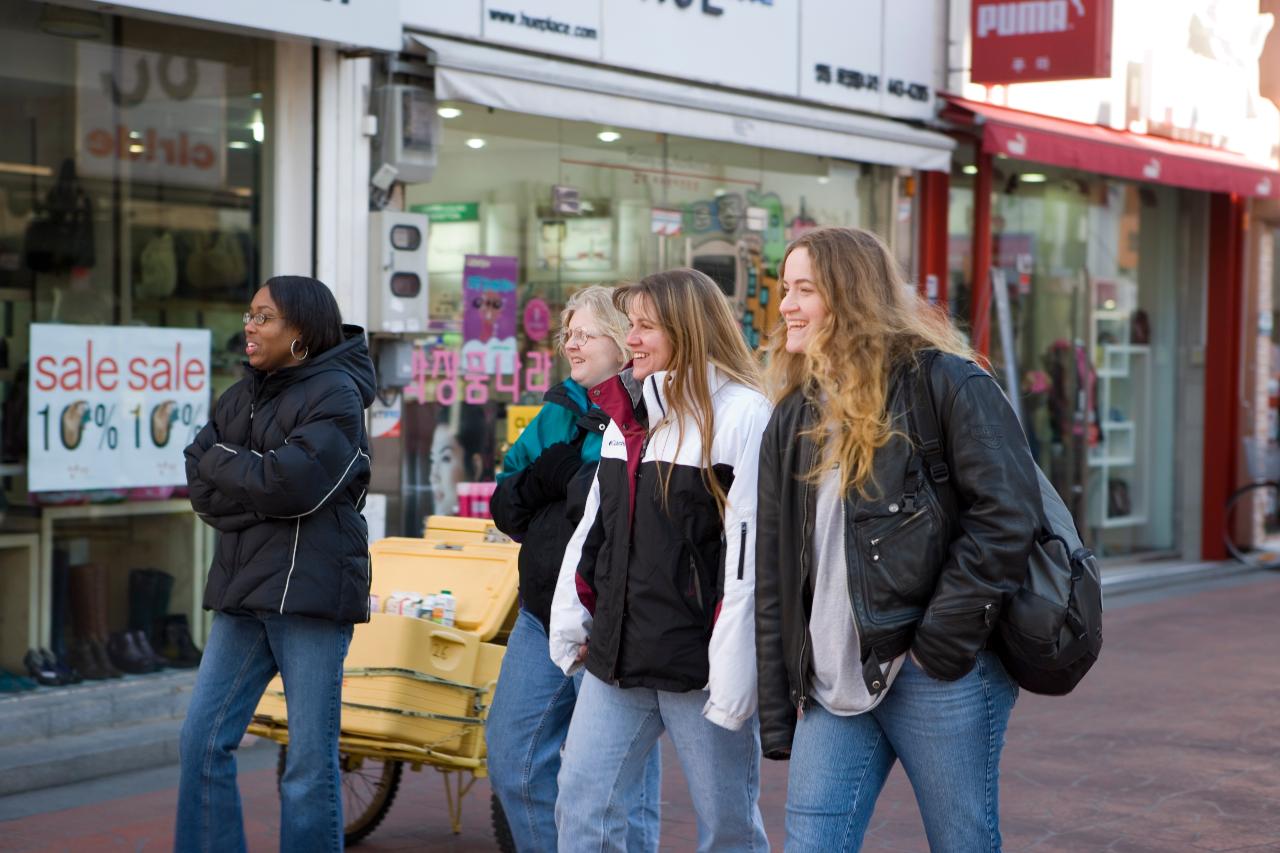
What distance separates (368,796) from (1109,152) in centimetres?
851

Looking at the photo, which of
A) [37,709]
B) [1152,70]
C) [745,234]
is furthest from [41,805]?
[1152,70]

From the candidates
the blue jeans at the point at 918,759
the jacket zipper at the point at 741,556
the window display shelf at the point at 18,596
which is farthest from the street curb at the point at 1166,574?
the blue jeans at the point at 918,759

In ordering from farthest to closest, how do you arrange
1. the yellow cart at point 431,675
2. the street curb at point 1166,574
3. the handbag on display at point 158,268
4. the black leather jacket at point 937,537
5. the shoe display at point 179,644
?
the street curb at point 1166,574 → the shoe display at point 179,644 → the handbag on display at point 158,268 → the yellow cart at point 431,675 → the black leather jacket at point 937,537

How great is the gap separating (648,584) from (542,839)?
3.77 ft

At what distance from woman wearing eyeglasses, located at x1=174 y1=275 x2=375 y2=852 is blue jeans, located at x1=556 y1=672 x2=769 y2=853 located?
89 cm

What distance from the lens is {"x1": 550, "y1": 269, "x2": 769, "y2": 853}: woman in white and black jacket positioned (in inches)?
151

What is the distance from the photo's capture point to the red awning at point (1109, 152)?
11.8 meters

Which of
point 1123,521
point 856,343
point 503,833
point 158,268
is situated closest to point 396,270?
point 158,268

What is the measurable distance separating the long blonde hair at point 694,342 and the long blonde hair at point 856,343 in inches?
17.3

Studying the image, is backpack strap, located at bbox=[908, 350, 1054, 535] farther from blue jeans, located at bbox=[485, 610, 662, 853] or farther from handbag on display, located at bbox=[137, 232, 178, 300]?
handbag on display, located at bbox=[137, 232, 178, 300]

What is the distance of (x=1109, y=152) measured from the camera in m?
12.4

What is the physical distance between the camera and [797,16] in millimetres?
10906

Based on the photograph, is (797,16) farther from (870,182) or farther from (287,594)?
(287,594)

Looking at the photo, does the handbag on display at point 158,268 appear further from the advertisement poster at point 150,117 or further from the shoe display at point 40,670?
the shoe display at point 40,670
